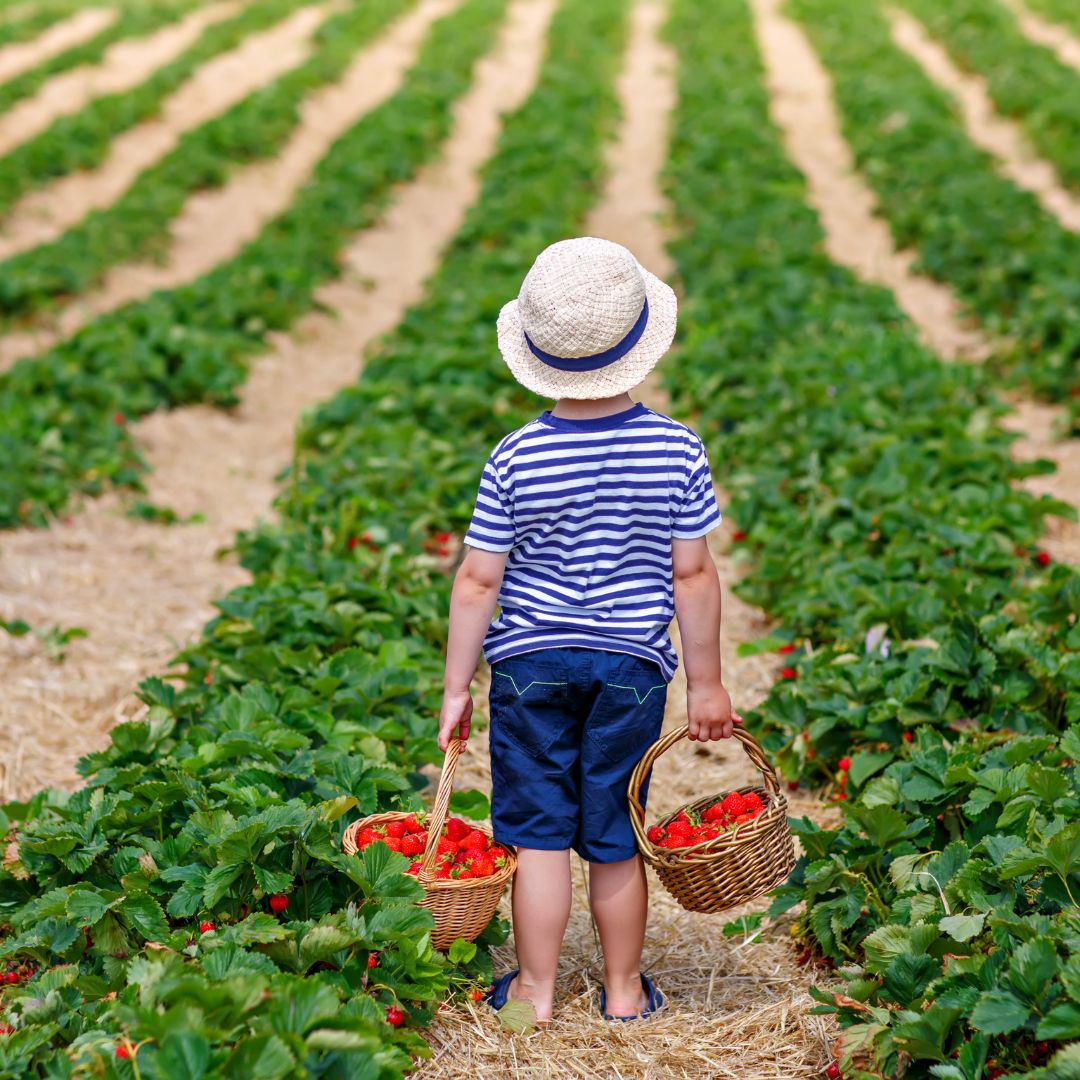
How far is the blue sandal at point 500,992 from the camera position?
330cm

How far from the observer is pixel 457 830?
3311 mm

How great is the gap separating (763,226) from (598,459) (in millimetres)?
10105

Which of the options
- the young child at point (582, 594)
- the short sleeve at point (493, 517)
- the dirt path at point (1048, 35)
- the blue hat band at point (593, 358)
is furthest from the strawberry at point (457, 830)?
the dirt path at point (1048, 35)

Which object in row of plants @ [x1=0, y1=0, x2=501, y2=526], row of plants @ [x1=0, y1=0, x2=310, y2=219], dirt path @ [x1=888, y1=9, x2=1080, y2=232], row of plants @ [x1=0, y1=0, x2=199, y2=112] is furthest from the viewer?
row of plants @ [x1=0, y1=0, x2=199, y2=112]

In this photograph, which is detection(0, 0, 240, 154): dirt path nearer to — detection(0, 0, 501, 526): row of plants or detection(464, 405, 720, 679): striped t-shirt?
detection(0, 0, 501, 526): row of plants

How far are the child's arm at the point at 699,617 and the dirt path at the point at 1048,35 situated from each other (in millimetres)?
21673

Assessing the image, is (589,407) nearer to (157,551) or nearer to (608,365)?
(608,365)

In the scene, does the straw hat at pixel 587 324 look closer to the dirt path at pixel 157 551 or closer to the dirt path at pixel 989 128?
the dirt path at pixel 157 551

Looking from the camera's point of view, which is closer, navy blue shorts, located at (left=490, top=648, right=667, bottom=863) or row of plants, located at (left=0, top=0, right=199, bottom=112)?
navy blue shorts, located at (left=490, top=648, right=667, bottom=863)

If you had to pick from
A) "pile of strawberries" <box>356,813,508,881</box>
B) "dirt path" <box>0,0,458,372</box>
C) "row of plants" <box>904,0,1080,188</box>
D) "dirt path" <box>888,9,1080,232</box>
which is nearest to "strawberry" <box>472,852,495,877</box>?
"pile of strawberries" <box>356,813,508,881</box>

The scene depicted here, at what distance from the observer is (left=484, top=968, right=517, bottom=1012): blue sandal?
330cm

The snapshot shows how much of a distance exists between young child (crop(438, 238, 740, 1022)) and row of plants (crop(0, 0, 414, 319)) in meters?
9.76

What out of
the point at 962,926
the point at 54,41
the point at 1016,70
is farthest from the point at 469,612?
the point at 54,41

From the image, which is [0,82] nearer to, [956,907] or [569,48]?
[569,48]
